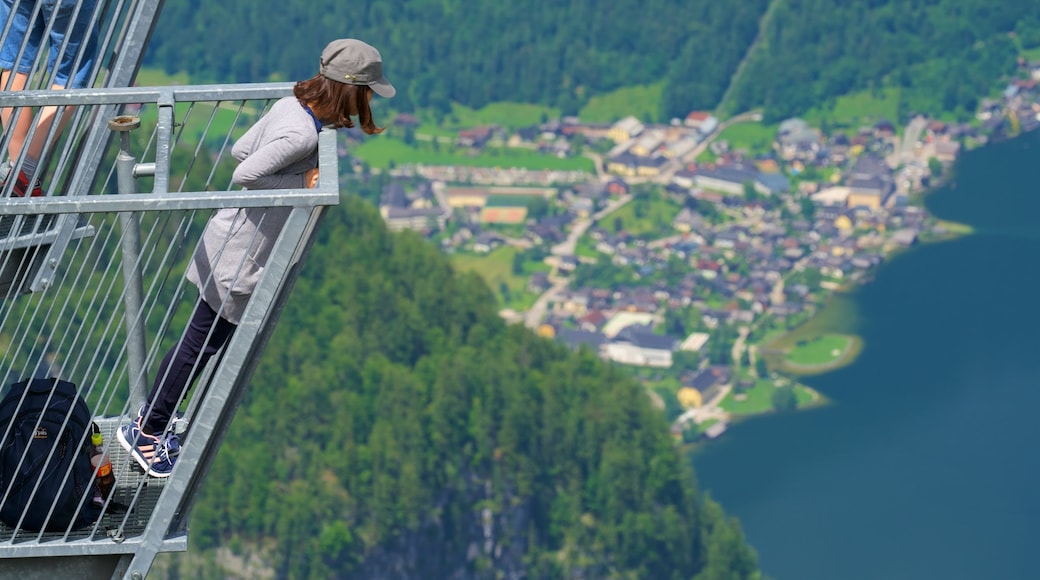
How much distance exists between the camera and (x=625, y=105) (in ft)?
398

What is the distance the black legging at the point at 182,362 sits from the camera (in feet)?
19.6

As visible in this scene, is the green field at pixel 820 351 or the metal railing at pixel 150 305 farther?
the green field at pixel 820 351

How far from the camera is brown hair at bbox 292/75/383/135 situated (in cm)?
569

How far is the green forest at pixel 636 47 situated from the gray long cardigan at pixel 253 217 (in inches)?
4422

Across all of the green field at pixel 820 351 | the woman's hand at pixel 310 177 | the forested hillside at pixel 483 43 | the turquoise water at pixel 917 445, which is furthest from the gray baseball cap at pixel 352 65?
the forested hillside at pixel 483 43

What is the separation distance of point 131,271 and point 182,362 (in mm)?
397

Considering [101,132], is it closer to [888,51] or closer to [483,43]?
[888,51]

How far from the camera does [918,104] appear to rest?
120 m

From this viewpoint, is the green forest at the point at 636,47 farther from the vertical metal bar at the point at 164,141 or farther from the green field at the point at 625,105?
the vertical metal bar at the point at 164,141

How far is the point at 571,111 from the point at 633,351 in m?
37.2

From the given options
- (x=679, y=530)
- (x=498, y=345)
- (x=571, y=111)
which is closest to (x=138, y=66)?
(x=679, y=530)

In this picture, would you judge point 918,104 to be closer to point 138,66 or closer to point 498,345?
point 498,345

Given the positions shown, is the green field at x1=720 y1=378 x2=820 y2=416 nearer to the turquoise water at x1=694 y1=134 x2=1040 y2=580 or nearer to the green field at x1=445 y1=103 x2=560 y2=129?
the turquoise water at x1=694 y1=134 x2=1040 y2=580

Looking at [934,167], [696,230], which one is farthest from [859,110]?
[696,230]
